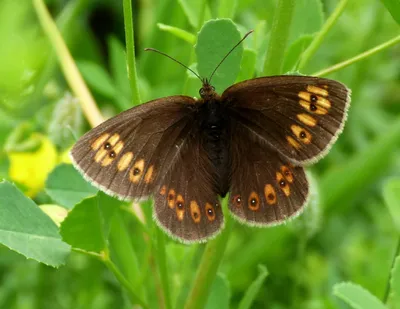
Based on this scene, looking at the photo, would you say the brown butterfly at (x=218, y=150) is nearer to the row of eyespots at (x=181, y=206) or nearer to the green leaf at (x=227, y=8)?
the row of eyespots at (x=181, y=206)

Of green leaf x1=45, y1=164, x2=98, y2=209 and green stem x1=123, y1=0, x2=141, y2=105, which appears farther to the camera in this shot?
green leaf x1=45, y1=164, x2=98, y2=209

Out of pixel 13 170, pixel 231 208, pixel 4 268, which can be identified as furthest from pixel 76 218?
pixel 4 268

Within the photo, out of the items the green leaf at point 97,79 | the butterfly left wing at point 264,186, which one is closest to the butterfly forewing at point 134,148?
the butterfly left wing at point 264,186

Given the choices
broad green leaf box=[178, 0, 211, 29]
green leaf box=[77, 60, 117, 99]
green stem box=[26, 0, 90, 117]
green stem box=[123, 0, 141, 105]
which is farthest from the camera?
green leaf box=[77, 60, 117, 99]

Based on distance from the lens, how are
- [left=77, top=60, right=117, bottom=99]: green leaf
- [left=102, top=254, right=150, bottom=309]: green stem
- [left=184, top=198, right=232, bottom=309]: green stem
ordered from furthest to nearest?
[left=77, top=60, right=117, bottom=99]: green leaf
[left=184, top=198, right=232, bottom=309]: green stem
[left=102, top=254, right=150, bottom=309]: green stem

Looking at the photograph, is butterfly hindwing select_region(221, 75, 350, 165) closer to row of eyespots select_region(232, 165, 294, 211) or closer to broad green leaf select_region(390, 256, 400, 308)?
row of eyespots select_region(232, 165, 294, 211)

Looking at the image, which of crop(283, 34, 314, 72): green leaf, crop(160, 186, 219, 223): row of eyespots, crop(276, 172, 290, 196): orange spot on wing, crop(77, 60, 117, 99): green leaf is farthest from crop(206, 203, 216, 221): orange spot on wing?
crop(77, 60, 117, 99): green leaf

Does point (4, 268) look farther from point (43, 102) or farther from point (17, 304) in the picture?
point (43, 102)
